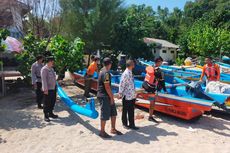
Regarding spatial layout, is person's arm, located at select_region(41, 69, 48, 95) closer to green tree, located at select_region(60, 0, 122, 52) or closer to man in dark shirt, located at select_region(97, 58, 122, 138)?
man in dark shirt, located at select_region(97, 58, 122, 138)

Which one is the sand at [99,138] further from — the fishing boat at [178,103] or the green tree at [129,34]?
the green tree at [129,34]

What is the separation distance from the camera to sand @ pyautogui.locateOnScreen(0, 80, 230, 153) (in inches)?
224

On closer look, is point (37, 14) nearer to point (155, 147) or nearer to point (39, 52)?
point (39, 52)

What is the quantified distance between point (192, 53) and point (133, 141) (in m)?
28.8

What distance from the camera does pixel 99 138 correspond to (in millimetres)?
6184

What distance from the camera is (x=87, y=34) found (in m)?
17.0

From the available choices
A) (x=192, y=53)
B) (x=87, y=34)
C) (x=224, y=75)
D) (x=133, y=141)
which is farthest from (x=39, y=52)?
(x=192, y=53)

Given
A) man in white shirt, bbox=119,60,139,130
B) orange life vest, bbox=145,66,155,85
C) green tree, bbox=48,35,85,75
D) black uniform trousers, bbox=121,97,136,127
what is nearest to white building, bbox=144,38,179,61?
green tree, bbox=48,35,85,75

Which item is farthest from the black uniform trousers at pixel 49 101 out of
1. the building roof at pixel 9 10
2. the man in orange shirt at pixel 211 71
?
the building roof at pixel 9 10

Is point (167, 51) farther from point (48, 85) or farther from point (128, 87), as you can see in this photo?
point (128, 87)

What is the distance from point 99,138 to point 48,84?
2.14m

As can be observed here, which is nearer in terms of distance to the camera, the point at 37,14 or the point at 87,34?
the point at 37,14

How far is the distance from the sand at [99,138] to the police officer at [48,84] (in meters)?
0.46

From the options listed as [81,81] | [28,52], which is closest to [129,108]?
[28,52]
